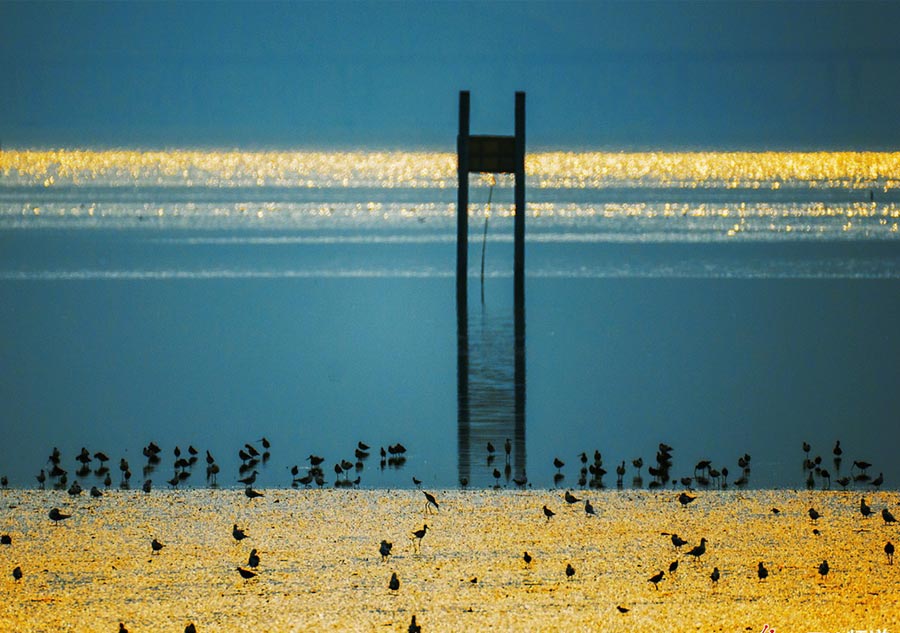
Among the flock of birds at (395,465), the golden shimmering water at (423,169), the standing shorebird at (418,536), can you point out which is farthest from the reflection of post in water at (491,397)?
the golden shimmering water at (423,169)

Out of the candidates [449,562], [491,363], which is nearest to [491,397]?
[491,363]

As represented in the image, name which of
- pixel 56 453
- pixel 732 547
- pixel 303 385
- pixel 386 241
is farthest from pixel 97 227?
pixel 732 547

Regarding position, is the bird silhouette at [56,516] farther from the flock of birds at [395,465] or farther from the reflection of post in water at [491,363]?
the reflection of post in water at [491,363]

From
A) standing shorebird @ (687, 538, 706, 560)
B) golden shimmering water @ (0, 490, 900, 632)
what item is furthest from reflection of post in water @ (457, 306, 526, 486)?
standing shorebird @ (687, 538, 706, 560)

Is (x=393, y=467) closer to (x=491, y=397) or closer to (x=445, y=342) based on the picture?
(x=491, y=397)

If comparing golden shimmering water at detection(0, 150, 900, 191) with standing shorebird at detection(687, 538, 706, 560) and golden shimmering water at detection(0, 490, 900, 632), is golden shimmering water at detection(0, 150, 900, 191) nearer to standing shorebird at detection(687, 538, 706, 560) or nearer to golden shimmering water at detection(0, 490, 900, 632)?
golden shimmering water at detection(0, 490, 900, 632)
